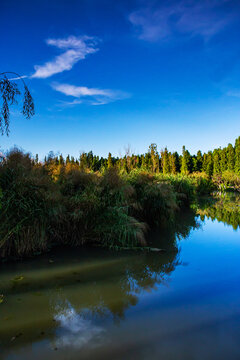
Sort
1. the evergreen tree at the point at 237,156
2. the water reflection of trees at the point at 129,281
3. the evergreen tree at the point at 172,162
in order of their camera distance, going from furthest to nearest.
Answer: the evergreen tree at the point at 172,162
the evergreen tree at the point at 237,156
the water reflection of trees at the point at 129,281

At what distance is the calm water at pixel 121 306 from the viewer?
177 centimetres

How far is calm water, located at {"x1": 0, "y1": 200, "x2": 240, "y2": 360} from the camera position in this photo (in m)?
1.77

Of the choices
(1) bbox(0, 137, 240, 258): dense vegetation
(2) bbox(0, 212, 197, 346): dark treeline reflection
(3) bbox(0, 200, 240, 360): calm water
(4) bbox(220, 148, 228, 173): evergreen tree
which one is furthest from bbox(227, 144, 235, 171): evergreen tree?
(2) bbox(0, 212, 197, 346): dark treeline reflection

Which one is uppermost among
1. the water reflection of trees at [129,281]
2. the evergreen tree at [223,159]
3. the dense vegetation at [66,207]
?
the evergreen tree at [223,159]

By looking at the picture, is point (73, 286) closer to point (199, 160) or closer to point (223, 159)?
point (223, 159)

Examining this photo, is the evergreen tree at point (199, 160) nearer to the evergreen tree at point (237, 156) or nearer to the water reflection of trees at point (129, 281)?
the evergreen tree at point (237, 156)

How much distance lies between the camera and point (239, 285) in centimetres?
289

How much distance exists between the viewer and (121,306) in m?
2.42

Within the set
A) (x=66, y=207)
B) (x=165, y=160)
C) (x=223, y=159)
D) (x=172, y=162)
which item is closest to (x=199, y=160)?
(x=172, y=162)

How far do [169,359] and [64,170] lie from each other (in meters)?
4.62

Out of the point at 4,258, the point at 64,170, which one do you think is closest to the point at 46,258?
the point at 4,258

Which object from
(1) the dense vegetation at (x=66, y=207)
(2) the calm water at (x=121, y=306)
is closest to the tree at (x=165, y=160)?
(1) the dense vegetation at (x=66, y=207)

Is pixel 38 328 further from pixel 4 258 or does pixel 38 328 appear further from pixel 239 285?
pixel 239 285

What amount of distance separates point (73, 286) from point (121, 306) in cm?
73
